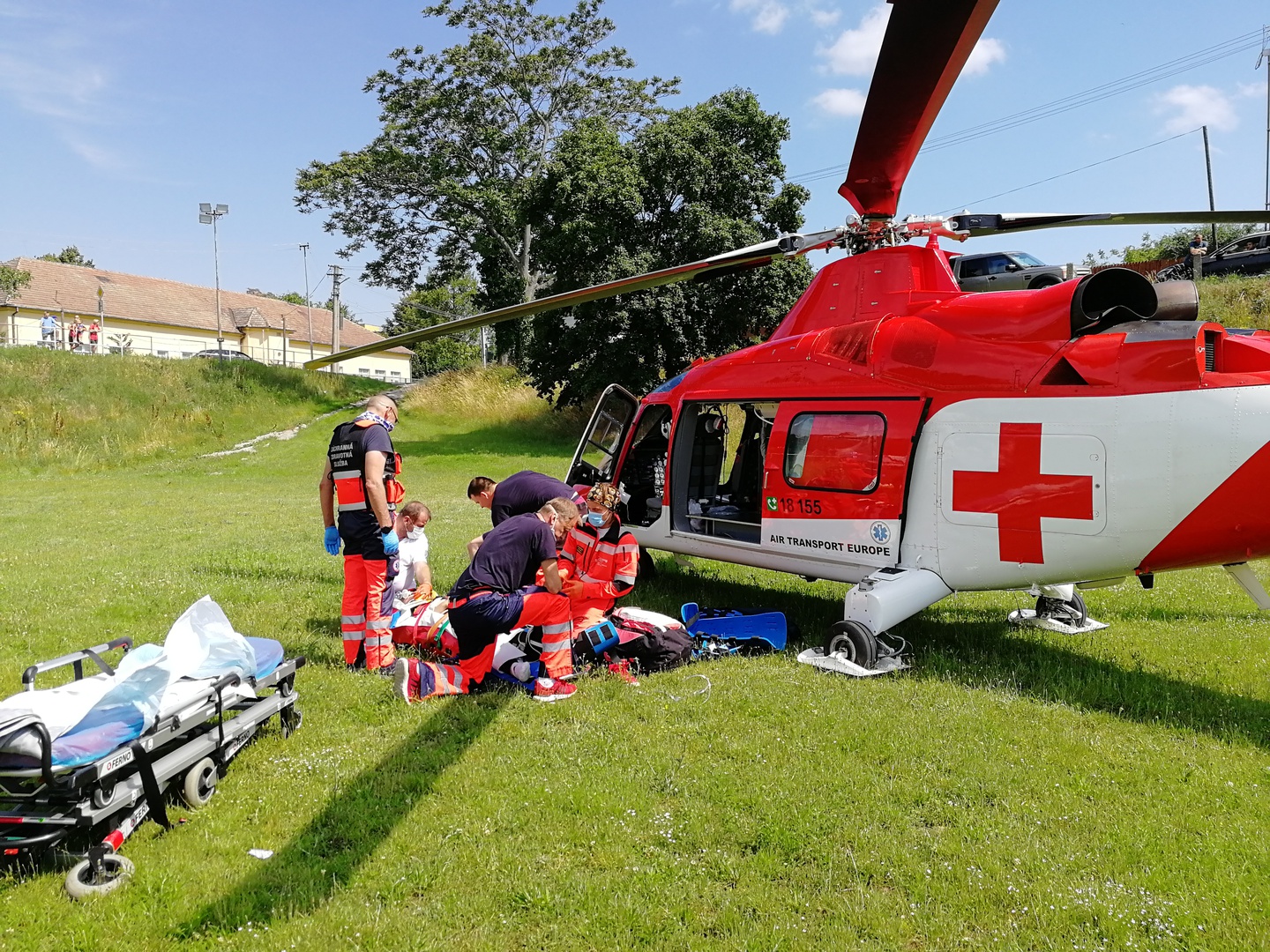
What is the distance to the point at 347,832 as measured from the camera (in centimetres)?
396

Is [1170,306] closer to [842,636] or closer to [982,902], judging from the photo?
[842,636]

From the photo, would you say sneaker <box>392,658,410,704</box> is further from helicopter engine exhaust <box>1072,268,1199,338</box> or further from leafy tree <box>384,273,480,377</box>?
leafy tree <box>384,273,480,377</box>

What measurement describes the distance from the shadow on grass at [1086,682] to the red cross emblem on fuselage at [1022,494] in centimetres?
97

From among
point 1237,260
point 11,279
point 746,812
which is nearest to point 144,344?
point 11,279

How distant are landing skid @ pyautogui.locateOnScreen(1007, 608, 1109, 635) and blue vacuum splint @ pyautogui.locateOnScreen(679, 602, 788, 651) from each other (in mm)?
2425

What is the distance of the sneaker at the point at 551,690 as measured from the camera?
18.6 feet

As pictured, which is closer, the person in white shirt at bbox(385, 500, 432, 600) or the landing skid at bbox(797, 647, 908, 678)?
the landing skid at bbox(797, 647, 908, 678)

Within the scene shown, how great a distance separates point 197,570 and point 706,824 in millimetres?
8071

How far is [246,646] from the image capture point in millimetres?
4586

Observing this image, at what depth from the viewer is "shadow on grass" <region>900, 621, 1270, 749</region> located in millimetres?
5371

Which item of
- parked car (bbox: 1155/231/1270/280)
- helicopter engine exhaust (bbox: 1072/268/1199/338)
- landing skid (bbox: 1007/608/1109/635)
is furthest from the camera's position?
parked car (bbox: 1155/231/1270/280)

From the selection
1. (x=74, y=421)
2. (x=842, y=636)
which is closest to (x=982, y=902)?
(x=842, y=636)

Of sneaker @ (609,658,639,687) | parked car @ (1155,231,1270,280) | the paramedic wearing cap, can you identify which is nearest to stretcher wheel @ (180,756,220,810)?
sneaker @ (609,658,639,687)

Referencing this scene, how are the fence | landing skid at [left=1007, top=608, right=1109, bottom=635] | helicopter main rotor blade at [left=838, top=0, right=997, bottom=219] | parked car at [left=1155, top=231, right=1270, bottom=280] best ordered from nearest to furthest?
1. helicopter main rotor blade at [left=838, top=0, right=997, bottom=219]
2. landing skid at [left=1007, top=608, right=1109, bottom=635]
3. parked car at [left=1155, top=231, right=1270, bottom=280]
4. the fence
